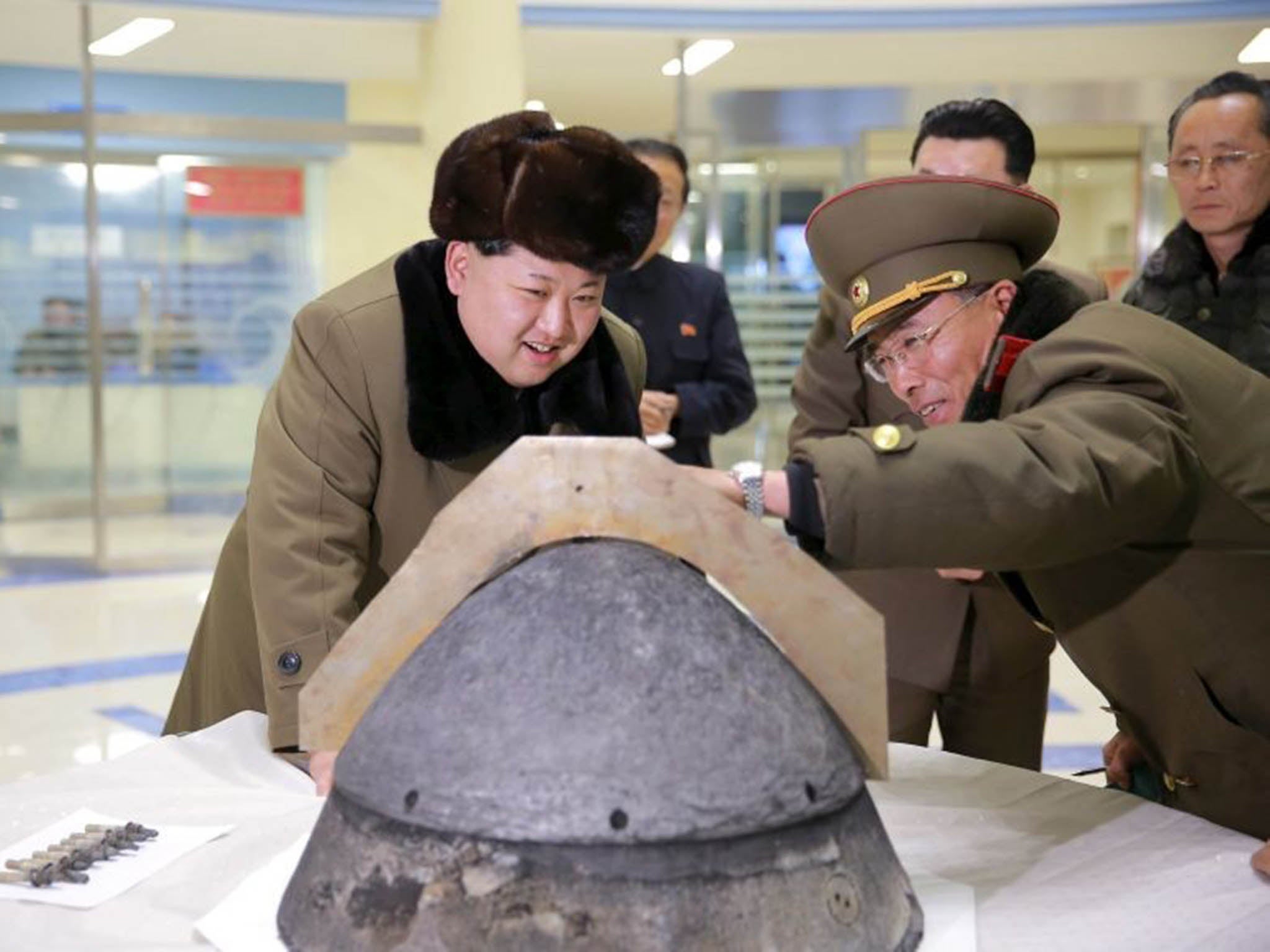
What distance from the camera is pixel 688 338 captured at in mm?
4688

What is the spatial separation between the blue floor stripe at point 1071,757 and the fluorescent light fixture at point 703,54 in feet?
18.1

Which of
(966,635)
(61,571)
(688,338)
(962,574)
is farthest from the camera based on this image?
(61,571)

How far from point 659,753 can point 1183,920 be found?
676mm

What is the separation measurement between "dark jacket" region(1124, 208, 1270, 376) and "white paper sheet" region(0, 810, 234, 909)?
7.58 feet

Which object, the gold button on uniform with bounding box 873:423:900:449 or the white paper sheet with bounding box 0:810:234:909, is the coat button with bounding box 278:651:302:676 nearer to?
the white paper sheet with bounding box 0:810:234:909

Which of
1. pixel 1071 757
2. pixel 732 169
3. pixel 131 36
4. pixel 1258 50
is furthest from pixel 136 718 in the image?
pixel 1258 50

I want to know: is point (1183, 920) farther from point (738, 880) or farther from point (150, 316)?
point (150, 316)

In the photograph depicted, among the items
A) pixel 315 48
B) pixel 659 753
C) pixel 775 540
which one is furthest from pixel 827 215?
pixel 315 48

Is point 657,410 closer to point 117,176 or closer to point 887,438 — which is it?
point 887,438

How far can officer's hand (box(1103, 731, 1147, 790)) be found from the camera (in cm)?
246

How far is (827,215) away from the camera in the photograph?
217 cm

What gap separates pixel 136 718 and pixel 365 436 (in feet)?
12.2

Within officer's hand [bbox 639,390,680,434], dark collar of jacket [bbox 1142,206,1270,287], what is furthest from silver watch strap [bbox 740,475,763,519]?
officer's hand [bbox 639,390,680,434]

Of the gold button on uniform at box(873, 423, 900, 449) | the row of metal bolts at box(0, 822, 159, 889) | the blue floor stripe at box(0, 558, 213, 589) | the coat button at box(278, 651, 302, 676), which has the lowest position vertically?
the blue floor stripe at box(0, 558, 213, 589)
